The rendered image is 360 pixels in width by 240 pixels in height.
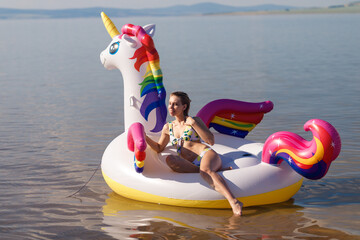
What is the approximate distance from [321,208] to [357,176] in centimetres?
98

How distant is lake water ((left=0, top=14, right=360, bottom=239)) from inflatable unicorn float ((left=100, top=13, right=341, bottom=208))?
0.52 ft

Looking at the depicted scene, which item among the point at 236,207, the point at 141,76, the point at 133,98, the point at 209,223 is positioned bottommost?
the point at 209,223

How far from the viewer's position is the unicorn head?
550 centimetres

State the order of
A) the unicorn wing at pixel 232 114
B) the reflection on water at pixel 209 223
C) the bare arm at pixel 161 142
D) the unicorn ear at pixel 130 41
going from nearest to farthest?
the reflection on water at pixel 209 223 → the bare arm at pixel 161 142 → the unicorn ear at pixel 130 41 → the unicorn wing at pixel 232 114

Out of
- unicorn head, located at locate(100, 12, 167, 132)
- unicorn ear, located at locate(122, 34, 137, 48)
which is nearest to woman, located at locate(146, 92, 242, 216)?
unicorn head, located at locate(100, 12, 167, 132)

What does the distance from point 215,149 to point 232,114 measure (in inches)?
15.8

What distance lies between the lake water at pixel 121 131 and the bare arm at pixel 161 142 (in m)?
0.51

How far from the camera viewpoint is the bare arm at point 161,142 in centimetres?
525

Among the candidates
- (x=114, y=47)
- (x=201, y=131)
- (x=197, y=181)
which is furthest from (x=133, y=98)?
(x=197, y=181)

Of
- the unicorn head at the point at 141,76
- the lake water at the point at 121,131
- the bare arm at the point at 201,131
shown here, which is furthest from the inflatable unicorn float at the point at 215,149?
the bare arm at the point at 201,131

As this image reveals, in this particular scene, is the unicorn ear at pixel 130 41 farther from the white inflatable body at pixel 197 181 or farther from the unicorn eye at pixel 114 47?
the white inflatable body at pixel 197 181

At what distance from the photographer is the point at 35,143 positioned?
289 inches

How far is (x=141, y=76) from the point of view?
18.1 feet

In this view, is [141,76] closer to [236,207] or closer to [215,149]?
[215,149]
